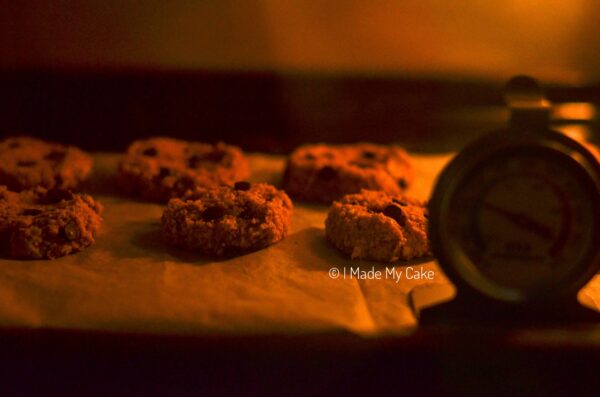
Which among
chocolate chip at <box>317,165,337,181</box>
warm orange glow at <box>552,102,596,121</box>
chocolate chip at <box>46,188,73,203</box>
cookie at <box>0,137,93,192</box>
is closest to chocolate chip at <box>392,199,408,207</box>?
chocolate chip at <box>317,165,337,181</box>

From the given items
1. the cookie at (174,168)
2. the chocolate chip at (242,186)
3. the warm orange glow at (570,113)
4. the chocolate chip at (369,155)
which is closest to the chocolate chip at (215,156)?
the cookie at (174,168)

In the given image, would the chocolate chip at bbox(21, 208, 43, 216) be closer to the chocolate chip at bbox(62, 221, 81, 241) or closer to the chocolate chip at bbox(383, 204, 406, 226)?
the chocolate chip at bbox(62, 221, 81, 241)

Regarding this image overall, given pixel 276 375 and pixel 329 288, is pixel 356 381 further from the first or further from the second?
pixel 329 288


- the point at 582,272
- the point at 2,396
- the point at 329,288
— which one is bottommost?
the point at 2,396

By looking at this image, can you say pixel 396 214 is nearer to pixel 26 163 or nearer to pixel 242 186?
pixel 242 186

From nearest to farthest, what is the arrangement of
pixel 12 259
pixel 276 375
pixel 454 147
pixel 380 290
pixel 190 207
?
pixel 276 375, pixel 380 290, pixel 12 259, pixel 190 207, pixel 454 147

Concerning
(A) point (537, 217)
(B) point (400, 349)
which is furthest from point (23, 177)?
(A) point (537, 217)

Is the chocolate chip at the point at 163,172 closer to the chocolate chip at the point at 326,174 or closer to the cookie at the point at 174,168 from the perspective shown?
the cookie at the point at 174,168
